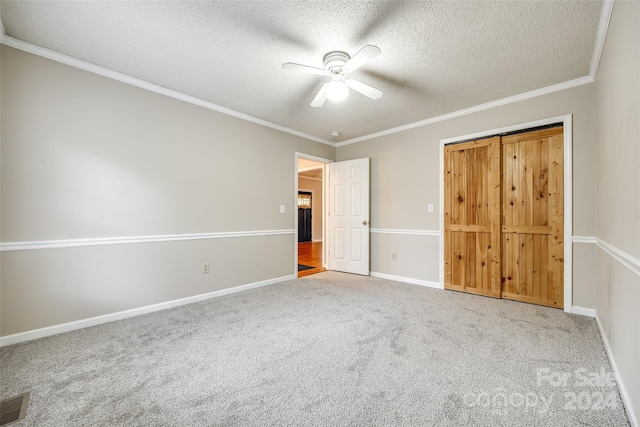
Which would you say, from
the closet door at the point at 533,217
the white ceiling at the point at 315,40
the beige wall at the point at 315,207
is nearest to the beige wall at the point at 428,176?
the closet door at the point at 533,217

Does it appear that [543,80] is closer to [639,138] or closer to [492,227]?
[492,227]

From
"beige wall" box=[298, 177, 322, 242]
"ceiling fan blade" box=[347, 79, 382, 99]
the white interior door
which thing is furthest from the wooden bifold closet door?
"beige wall" box=[298, 177, 322, 242]

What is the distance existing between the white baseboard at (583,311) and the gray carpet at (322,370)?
6.4 inches

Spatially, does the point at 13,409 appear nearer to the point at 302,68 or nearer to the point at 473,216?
the point at 302,68

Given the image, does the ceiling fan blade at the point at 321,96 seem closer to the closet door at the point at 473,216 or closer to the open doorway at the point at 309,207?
the closet door at the point at 473,216

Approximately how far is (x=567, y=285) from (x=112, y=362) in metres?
4.27

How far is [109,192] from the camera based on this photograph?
2.70 m

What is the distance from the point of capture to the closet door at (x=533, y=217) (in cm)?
303

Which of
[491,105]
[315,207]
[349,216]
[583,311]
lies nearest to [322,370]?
[583,311]

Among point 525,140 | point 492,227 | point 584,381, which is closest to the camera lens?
point 584,381

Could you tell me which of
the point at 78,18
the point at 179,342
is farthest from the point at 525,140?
the point at 78,18

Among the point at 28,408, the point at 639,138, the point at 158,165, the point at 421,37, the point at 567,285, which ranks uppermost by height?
the point at 421,37

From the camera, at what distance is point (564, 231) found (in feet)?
9.73

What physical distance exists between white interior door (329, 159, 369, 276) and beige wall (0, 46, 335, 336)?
5.49 ft
